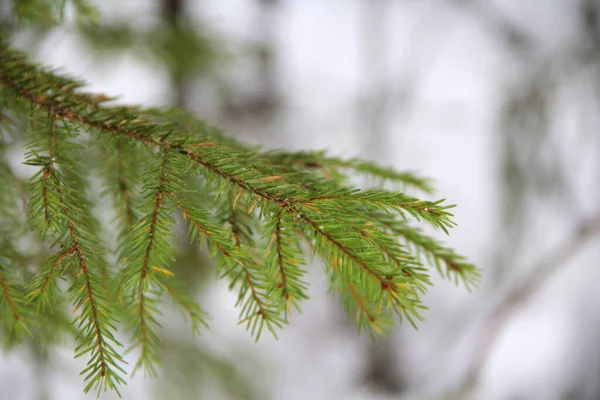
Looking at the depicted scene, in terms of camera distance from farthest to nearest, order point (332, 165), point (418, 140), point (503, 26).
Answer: point (418, 140)
point (503, 26)
point (332, 165)

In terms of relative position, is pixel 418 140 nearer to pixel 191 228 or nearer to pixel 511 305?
pixel 511 305

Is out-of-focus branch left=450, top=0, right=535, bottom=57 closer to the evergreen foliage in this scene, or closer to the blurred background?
the blurred background

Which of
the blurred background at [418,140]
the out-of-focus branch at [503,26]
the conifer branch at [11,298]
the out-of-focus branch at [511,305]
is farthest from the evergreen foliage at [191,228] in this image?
the out-of-focus branch at [503,26]

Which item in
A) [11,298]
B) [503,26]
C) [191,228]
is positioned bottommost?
[11,298]

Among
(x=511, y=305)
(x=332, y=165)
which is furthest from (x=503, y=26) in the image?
(x=332, y=165)

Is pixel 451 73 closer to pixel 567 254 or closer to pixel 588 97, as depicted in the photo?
pixel 588 97

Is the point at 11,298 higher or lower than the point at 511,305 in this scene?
higher

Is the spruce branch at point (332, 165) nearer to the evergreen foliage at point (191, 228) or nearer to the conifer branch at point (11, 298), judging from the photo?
the evergreen foliage at point (191, 228)

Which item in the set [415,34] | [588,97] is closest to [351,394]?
[588,97]
